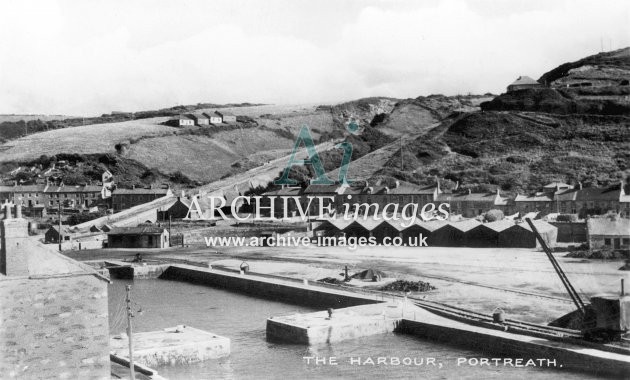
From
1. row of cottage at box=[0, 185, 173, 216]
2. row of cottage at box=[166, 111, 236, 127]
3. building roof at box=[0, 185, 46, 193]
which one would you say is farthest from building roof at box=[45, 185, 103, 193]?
row of cottage at box=[166, 111, 236, 127]

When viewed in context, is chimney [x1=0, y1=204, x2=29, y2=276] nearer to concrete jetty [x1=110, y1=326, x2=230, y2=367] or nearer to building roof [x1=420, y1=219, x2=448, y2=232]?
concrete jetty [x1=110, y1=326, x2=230, y2=367]

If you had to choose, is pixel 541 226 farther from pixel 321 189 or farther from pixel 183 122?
pixel 183 122

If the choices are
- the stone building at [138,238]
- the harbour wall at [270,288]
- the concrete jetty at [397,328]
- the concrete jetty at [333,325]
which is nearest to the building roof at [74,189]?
the stone building at [138,238]

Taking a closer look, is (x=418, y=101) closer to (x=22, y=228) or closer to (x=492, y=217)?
(x=492, y=217)

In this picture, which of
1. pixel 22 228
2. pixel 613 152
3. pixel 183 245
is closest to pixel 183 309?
pixel 22 228

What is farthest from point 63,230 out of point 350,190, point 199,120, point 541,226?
point 199,120

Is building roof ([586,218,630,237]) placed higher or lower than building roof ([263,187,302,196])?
lower

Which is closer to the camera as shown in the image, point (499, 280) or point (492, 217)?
point (499, 280)
